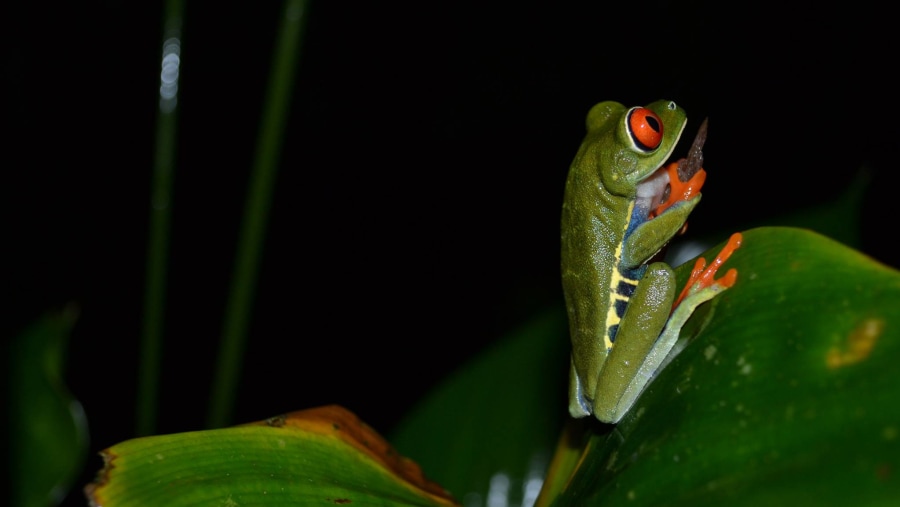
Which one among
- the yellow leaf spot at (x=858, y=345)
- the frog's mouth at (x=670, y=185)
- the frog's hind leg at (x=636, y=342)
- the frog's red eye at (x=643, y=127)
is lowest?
the frog's hind leg at (x=636, y=342)

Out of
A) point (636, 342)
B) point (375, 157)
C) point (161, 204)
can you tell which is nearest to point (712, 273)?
point (636, 342)

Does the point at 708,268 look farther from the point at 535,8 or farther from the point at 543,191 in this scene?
the point at 535,8

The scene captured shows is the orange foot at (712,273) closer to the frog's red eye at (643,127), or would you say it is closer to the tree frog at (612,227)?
the tree frog at (612,227)

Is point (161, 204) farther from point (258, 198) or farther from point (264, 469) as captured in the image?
→ point (264, 469)

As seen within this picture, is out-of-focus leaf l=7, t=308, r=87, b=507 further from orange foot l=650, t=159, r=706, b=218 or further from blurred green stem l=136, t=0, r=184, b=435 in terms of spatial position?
orange foot l=650, t=159, r=706, b=218

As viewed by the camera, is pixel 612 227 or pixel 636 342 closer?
pixel 636 342

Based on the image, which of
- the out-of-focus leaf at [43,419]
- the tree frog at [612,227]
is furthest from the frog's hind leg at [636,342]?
the out-of-focus leaf at [43,419]
